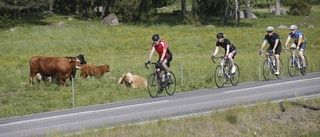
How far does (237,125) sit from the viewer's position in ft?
42.6

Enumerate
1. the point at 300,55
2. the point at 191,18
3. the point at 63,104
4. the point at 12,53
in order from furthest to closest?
the point at 191,18 → the point at 12,53 → the point at 300,55 → the point at 63,104

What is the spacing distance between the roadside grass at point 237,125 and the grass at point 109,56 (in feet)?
0.90

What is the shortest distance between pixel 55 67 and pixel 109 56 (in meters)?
13.3

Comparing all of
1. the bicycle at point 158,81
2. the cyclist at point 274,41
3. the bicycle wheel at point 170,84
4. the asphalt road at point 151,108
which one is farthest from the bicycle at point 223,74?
the bicycle at point 158,81

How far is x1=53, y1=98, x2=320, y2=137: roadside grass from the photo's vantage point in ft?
39.0

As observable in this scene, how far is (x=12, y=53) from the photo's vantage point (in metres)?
36.5

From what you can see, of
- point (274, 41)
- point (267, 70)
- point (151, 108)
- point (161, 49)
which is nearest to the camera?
point (151, 108)

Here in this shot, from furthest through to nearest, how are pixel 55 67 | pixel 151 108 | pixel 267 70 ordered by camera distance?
pixel 55 67
pixel 267 70
pixel 151 108

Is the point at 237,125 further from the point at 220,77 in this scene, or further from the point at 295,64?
the point at 295,64

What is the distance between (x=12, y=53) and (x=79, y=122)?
24.1 m

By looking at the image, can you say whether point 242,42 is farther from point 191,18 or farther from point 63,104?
point 63,104

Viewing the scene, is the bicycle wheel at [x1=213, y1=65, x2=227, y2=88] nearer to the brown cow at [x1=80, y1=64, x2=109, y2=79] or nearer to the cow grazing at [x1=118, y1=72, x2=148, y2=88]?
the cow grazing at [x1=118, y1=72, x2=148, y2=88]

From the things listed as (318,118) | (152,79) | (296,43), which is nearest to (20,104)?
(152,79)

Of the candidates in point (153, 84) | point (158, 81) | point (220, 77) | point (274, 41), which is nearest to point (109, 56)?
point (274, 41)
